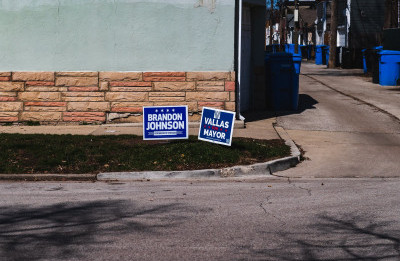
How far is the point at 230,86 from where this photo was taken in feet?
50.1

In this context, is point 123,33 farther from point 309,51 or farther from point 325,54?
point 309,51

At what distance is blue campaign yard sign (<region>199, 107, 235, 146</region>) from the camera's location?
1188 cm

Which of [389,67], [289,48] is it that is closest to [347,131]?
[389,67]

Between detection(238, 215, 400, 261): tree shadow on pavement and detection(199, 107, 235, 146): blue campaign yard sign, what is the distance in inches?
178

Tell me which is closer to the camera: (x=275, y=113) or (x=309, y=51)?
(x=275, y=113)

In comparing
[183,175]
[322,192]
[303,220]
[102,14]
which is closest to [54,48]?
[102,14]

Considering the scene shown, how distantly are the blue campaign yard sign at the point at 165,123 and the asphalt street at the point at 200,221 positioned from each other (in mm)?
2126

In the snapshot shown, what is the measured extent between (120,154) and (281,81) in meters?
7.94

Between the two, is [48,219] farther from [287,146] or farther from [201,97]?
[201,97]

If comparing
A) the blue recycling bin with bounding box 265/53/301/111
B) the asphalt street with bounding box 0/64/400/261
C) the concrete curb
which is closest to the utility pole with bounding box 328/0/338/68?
the blue recycling bin with bounding box 265/53/301/111

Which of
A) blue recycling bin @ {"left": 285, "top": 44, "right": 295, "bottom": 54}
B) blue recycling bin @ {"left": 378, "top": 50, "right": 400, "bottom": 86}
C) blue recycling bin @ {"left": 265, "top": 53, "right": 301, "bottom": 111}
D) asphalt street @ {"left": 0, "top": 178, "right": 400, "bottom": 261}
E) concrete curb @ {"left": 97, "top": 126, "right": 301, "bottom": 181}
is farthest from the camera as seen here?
blue recycling bin @ {"left": 285, "top": 44, "right": 295, "bottom": 54}

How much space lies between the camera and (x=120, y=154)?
1152cm

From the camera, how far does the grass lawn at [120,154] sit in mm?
10883

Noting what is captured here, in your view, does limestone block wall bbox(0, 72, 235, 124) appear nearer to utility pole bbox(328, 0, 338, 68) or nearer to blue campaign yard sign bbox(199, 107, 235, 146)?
blue campaign yard sign bbox(199, 107, 235, 146)
